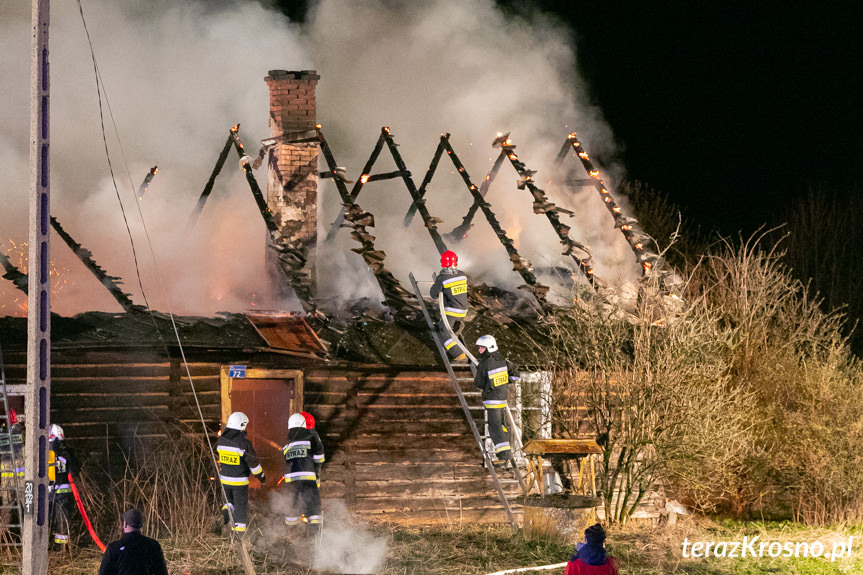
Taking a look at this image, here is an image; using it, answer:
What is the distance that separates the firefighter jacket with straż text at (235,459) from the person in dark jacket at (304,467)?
519 millimetres

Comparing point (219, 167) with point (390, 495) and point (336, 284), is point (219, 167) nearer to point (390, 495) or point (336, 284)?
point (336, 284)

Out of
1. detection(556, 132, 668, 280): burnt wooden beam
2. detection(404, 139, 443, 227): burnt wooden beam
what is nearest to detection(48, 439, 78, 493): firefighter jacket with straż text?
detection(556, 132, 668, 280): burnt wooden beam

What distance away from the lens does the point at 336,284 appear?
17.7m

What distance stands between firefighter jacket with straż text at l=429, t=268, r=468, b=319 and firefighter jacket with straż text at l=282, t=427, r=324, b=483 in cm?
251

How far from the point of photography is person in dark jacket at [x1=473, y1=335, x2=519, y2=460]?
12.4 m

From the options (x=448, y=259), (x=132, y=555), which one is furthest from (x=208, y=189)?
(x=132, y=555)

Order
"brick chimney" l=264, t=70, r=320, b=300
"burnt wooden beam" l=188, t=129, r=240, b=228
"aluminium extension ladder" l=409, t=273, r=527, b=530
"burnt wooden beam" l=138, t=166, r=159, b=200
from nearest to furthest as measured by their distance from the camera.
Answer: "aluminium extension ladder" l=409, t=273, r=527, b=530 < "brick chimney" l=264, t=70, r=320, b=300 < "burnt wooden beam" l=188, t=129, r=240, b=228 < "burnt wooden beam" l=138, t=166, r=159, b=200

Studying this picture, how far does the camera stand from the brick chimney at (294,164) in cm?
1705

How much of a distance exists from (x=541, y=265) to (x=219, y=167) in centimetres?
705

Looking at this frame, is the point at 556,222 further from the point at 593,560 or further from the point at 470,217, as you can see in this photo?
the point at 593,560

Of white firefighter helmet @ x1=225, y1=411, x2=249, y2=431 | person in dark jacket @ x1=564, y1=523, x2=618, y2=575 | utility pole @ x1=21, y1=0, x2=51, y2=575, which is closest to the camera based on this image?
person in dark jacket @ x1=564, y1=523, x2=618, y2=575

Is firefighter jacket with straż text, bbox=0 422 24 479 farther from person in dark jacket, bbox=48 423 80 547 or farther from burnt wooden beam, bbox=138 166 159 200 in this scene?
burnt wooden beam, bbox=138 166 159 200

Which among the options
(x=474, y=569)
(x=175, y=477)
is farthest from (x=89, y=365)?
(x=474, y=569)

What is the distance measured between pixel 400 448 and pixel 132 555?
8.02m
